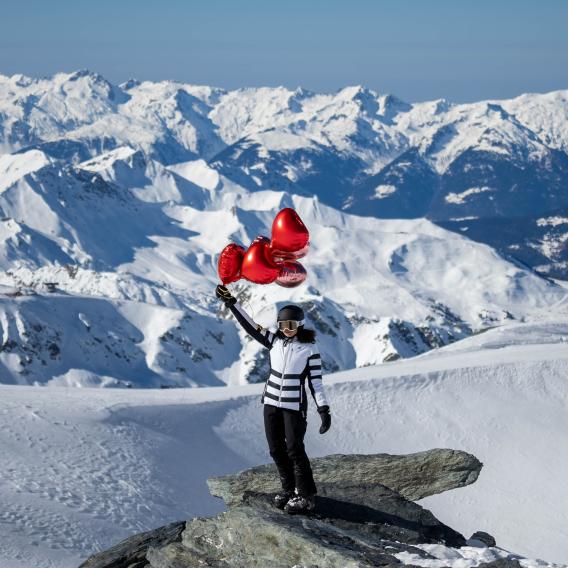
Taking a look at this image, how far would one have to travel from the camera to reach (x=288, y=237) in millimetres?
16172

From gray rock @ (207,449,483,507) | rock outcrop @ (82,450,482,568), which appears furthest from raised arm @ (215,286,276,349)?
gray rock @ (207,449,483,507)

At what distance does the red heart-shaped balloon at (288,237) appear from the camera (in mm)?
16172

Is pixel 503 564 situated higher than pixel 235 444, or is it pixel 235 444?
pixel 503 564

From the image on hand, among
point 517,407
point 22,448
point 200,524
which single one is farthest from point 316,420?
point 200,524

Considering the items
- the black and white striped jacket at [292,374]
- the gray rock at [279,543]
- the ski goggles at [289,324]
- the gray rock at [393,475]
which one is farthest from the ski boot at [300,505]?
the ski goggles at [289,324]

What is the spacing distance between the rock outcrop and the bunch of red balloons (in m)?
4.16

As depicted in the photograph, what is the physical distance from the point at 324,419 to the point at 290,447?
90cm

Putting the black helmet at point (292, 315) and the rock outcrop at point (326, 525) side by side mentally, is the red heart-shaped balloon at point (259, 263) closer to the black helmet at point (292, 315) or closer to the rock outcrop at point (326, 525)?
the black helmet at point (292, 315)

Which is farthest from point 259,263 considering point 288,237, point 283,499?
point 283,499

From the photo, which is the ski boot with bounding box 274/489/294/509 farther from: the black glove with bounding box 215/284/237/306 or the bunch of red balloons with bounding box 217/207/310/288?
the bunch of red balloons with bounding box 217/207/310/288

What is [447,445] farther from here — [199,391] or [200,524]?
[200,524]

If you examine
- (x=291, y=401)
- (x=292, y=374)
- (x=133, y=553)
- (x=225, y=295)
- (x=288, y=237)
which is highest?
(x=288, y=237)

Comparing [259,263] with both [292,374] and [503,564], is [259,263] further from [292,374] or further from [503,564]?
[503,564]

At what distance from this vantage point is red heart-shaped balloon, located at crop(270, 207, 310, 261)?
16.2 metres
